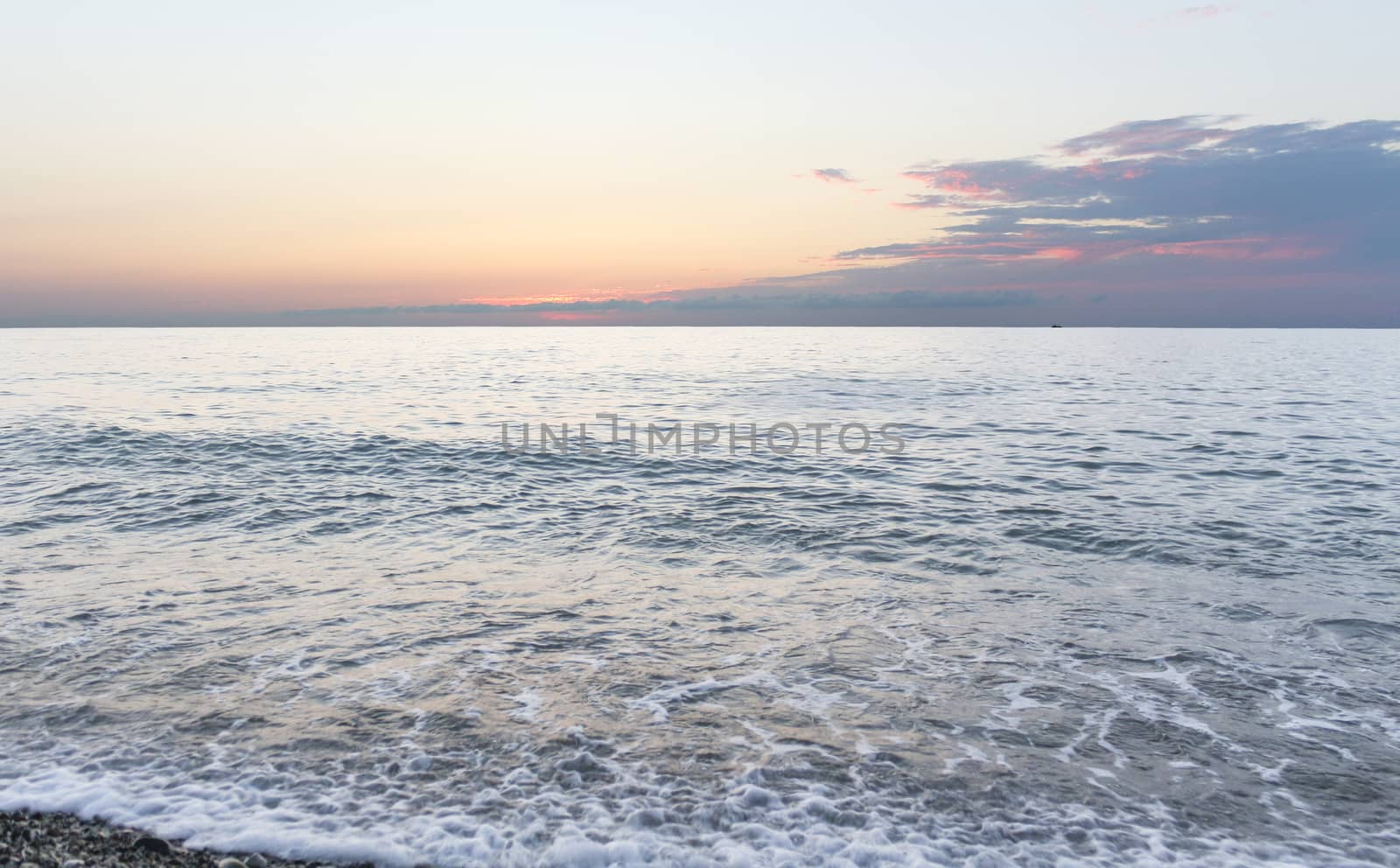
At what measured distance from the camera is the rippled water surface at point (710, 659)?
727 centimetres

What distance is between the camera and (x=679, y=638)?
1164 cm

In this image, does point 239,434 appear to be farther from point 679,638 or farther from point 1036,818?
point 1036,818

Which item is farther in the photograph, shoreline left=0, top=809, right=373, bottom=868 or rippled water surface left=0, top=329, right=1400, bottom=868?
rippled water surface left=0, top=329, right=1400, bottom=868

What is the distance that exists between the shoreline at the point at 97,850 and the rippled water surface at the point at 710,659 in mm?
200

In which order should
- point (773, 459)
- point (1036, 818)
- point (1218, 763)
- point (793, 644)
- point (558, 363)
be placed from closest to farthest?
point (1036, 818) < point (1218, 763) < point (793, 644) < point (773, 459) < point (558, 363)

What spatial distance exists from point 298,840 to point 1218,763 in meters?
9.25

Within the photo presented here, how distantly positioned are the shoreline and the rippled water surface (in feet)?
0.66

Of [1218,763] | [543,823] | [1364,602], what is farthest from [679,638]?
[1364,602]

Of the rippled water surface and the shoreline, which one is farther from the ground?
the shoreline

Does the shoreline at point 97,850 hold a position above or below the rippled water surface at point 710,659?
above

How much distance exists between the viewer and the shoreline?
631 cm

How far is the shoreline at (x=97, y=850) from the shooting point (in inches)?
249

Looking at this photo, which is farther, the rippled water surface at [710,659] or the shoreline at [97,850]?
the rippled water surface at [710,659]

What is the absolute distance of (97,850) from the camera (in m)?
6.53
